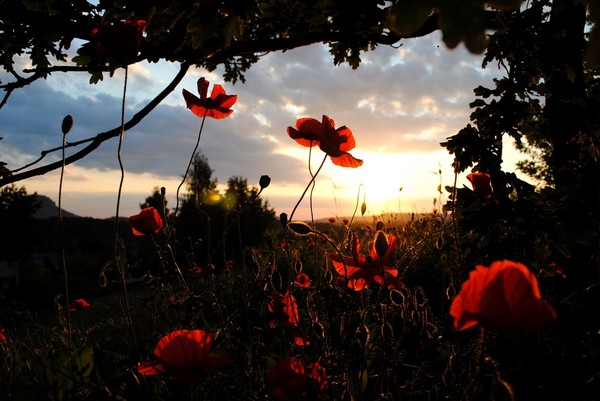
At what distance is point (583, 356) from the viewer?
1729 mm

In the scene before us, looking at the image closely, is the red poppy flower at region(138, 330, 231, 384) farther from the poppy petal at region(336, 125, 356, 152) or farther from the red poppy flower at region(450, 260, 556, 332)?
the poppy petal at region(336, 125, 356, 152)

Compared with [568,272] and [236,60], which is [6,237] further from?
[568,272]

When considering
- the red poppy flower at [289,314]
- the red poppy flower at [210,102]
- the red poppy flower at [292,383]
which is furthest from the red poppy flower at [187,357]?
the red poppy flower at [210,102]

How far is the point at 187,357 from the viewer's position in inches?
40.6

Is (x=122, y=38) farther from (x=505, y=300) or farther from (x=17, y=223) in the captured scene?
(x=17, y=223)

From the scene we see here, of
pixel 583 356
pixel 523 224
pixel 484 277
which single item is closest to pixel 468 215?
pixel 523 224

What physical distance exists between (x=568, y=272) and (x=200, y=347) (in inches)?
88.3

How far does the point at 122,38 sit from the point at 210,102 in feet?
2.36

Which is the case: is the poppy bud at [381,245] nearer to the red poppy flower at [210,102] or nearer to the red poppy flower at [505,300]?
the red poppy flower at [505,300]

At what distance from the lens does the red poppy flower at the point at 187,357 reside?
101cm

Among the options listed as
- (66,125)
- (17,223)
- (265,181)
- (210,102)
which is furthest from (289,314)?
(17,223)

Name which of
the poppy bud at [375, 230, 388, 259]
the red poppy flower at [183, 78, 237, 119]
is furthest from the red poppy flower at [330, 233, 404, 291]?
the red poppy flower at [183, 78, 237, 119]

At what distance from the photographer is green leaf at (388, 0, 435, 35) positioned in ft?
2.10

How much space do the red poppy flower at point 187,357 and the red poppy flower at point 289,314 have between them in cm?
36
